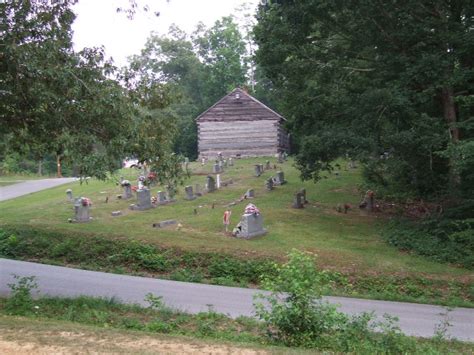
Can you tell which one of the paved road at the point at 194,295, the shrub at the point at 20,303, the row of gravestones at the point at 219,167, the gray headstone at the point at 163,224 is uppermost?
the row of gravestones at the point at 219,167

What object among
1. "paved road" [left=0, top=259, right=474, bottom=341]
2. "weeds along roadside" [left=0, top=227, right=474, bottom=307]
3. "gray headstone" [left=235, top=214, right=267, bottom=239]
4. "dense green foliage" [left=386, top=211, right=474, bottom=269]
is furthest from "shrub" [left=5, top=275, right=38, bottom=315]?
"dense green foliage" [left=386, top=211, right=474, bottom=269]

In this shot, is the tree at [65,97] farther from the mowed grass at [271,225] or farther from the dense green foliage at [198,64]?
the dense green foliage at [198,64]

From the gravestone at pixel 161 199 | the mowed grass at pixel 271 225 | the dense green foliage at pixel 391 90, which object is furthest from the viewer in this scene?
the gravestone at pixel 161 199

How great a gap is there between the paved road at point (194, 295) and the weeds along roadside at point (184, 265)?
2.21 feet

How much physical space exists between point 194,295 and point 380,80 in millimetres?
12457

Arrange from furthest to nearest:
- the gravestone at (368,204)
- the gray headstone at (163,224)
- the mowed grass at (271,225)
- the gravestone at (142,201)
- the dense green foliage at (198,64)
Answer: the dense green foliage at (198,64)
the gravestone at (142,201)
the gravestone at (368,204)
the gray headstone at (163,224)
the mowed grass at (271,225)

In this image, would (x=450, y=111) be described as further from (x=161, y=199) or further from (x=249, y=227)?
(x=161, y=199)

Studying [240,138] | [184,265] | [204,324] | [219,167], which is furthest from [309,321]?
[240,138]

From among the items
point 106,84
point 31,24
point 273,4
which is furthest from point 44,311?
point 273,4

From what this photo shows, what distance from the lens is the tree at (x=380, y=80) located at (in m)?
17.1

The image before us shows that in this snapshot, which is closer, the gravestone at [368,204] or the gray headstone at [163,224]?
the gray headstone at [163,224]

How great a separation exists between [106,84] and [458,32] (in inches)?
504

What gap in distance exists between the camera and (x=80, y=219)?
19703 mm

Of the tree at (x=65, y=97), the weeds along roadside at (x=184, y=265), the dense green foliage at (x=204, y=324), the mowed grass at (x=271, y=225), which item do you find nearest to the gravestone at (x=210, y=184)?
the mowed grass at (x=271, y=225)
